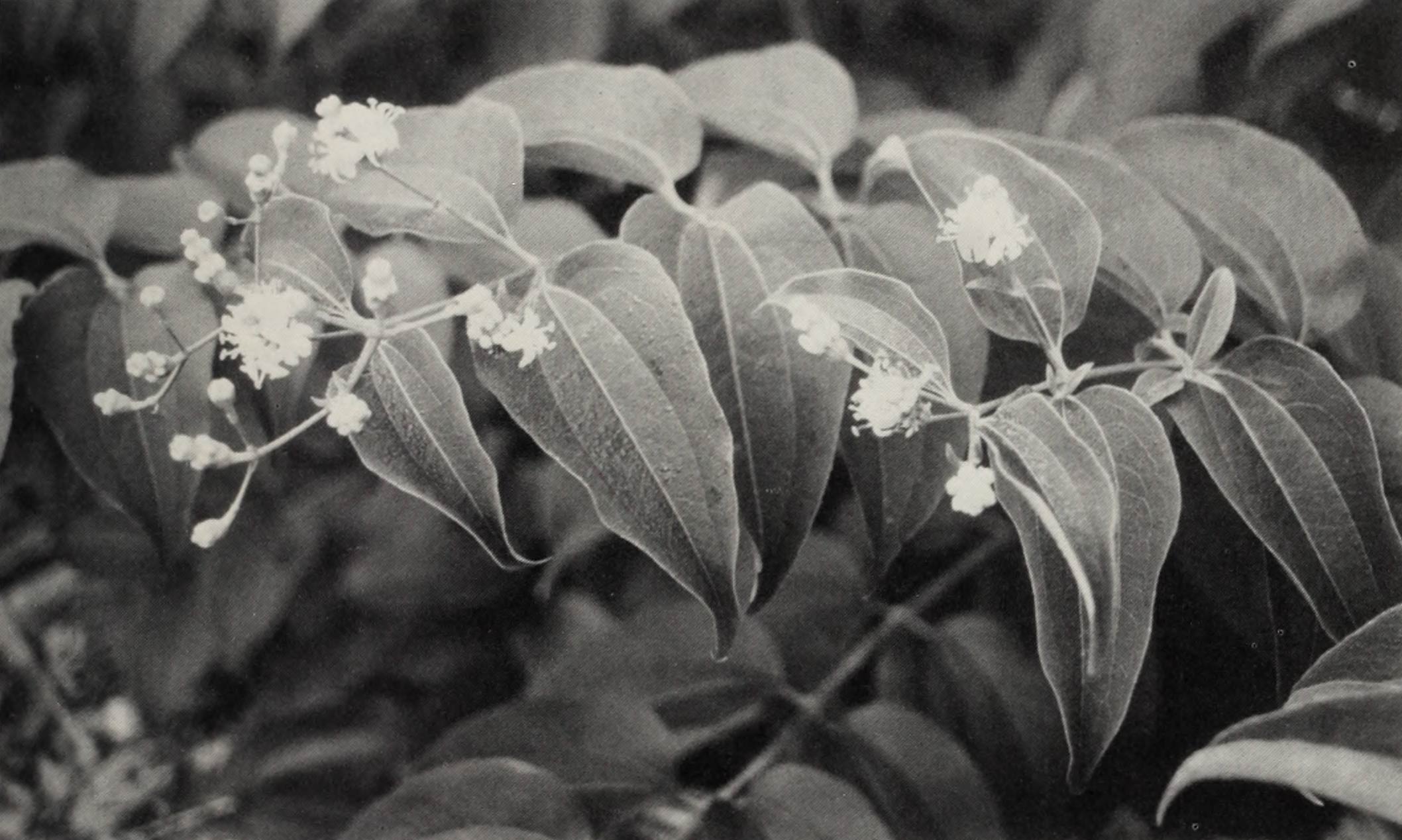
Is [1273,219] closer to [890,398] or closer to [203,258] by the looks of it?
[890,398]

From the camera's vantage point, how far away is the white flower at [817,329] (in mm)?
347

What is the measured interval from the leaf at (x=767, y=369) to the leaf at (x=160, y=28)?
0.92 ft

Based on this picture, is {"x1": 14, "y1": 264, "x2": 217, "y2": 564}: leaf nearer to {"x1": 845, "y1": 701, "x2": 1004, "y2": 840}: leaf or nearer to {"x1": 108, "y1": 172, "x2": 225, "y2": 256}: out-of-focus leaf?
{"x1": 108, "y1": 172, "x2": 225, "y2": 256}: out-of-focus leaf

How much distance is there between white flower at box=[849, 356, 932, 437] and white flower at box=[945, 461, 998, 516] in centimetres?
2

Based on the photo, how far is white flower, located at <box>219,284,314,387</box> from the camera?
1.20 ft

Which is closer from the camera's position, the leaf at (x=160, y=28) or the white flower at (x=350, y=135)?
the white flower at (x=350, y=135)

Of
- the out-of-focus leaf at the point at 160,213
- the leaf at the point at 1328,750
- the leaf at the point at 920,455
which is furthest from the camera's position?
the out-of-focus leaf at the point at 160,213

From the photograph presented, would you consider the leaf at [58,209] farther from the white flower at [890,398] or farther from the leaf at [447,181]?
the white flower at [890,398]

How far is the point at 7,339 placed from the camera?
17.4 inches

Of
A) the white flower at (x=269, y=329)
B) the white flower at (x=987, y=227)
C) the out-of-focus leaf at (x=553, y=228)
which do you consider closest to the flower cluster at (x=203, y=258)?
the white flower at (x=269, y=329)

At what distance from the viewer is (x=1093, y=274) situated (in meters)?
0.36

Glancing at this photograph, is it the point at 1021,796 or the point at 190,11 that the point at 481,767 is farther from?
Result: the point at 190,11

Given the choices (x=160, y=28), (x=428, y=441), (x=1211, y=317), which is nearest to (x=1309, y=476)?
(x=1211, y=317)

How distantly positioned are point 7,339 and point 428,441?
0.19 meters
